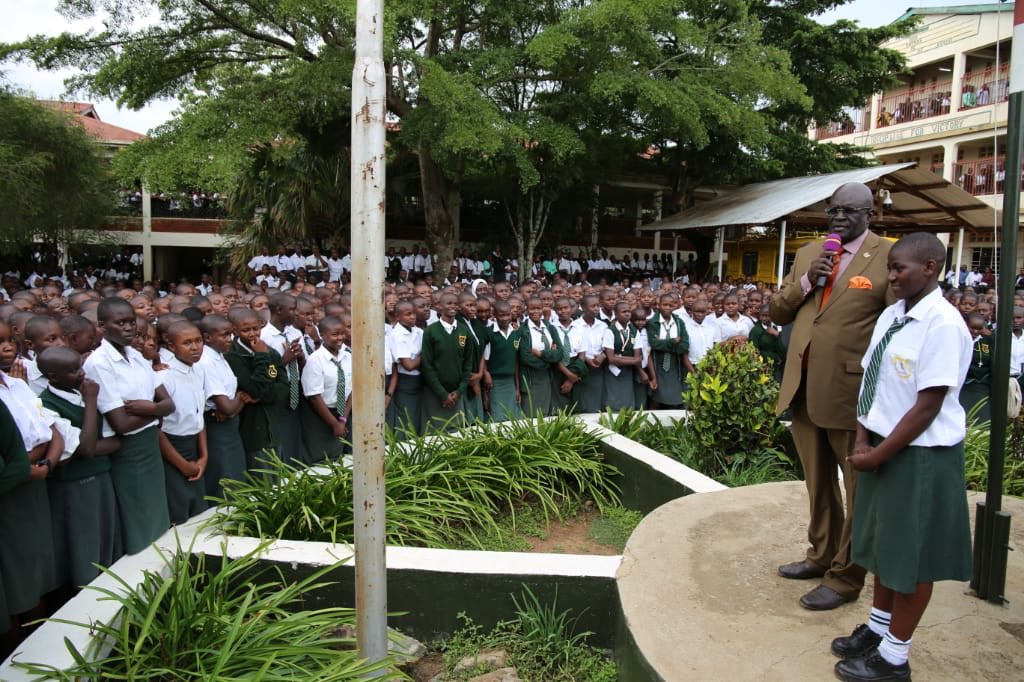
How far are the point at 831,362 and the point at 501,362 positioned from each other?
3.79m

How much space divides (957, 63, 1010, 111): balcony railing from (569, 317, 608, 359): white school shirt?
80.4 feet

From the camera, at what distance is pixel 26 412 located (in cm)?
295

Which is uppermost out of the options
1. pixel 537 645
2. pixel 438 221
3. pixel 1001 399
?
pixel 438 221

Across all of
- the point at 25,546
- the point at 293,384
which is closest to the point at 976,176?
the point at 293,384

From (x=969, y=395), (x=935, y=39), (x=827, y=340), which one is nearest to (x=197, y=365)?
(x=827, y=340)

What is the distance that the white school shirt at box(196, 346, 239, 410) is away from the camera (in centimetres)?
400

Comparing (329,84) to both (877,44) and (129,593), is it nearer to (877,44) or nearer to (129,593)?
(129,593)

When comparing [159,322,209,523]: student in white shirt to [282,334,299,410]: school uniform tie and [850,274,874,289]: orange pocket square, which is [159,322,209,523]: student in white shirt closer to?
[282,334,299,410]: school uniform tie

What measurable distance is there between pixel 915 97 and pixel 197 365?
108 feet

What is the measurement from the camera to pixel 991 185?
2442 cm

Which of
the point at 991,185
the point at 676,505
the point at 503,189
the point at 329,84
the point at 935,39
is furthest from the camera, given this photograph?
the point at 935,39

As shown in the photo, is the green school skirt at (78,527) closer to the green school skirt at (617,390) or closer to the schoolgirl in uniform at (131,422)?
the schoolgirl in uniform at (131,422)

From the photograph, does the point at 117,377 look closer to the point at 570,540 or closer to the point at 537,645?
the point at 537,645

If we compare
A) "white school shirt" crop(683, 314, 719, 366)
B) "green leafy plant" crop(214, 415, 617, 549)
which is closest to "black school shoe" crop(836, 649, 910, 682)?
"green leafy plant" crop(214, 415, 617, 549)
